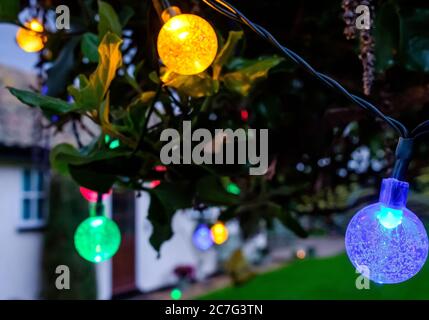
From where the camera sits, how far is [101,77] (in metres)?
0.71

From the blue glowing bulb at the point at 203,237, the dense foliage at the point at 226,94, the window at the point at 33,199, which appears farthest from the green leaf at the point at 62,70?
the window at the point at 33,199

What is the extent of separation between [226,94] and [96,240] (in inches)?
14.3

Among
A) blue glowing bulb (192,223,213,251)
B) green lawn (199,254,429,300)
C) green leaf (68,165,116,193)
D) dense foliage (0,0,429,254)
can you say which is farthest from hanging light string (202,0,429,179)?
green lawn (199,254,429,300)

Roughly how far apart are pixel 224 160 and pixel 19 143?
4.47 m

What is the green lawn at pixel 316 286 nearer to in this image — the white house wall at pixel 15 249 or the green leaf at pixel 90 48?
the white house wall at pixel 15 249

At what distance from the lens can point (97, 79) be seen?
0.71 meters

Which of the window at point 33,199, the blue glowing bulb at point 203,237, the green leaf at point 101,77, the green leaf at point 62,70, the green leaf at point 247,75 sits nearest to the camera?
the green leaf at point 101,77

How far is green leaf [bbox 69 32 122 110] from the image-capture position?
68 centimetres

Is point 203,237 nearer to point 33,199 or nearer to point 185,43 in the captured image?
point 185,43

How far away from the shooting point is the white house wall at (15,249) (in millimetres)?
4949

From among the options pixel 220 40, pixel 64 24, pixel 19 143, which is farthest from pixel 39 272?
pixel 220 40

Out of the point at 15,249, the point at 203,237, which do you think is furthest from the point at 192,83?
the point at 15,249

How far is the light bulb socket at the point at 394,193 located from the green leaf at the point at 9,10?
0.74 metres

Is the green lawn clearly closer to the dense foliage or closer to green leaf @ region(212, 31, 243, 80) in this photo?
the dense foliage
